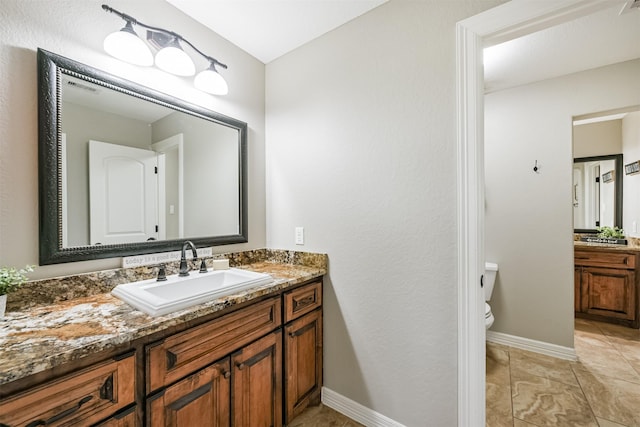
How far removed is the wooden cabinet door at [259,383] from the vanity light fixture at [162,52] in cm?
149

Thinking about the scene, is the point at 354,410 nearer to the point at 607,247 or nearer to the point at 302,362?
the point at 302,362

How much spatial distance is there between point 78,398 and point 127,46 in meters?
1.42

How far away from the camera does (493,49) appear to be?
189cm

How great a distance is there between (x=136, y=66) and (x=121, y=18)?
0.22 m

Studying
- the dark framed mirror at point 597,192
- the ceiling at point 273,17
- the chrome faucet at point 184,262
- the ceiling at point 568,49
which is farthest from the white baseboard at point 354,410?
the dark framed mirror at point 597,192

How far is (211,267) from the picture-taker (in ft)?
5.39

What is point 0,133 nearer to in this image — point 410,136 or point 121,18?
point 121,18

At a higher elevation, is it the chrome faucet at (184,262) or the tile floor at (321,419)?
the chrome faucet at (184,262)

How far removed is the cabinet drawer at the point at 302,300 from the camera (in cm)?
145

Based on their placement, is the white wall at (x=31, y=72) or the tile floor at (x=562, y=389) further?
the tile floor at (x=562, y=389)

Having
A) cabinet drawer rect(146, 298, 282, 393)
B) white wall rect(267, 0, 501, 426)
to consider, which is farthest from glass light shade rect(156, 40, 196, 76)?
cabinet drawer rect(146, 298, 282, 393)

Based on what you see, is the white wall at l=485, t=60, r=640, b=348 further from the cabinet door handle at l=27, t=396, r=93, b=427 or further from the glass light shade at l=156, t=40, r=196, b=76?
the cabinet door handle at l=27, t=396, r=93, b=427

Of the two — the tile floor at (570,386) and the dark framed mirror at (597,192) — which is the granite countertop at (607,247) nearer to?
the dark framed mirror at (597,192)

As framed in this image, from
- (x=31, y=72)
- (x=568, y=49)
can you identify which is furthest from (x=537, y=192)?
(x=31, y=72)
